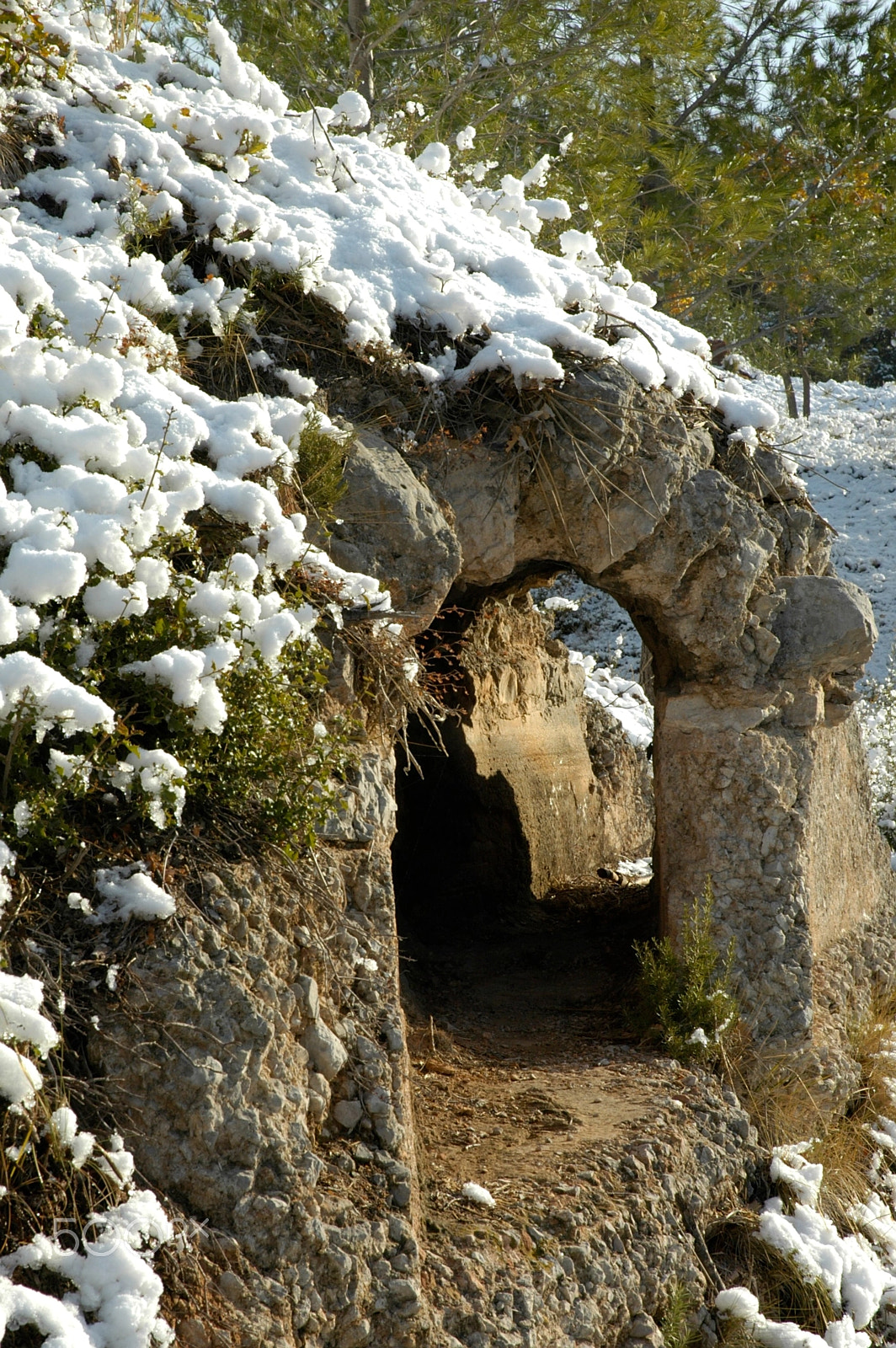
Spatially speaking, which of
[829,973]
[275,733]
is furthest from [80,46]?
[829,973]

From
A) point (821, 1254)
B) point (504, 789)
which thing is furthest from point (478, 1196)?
point (504, 789)

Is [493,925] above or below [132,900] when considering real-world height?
below

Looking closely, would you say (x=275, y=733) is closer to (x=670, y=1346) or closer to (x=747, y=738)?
(x=670, y=1346)

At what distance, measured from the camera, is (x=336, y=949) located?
3027 mm

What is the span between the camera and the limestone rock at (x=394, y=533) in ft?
11.9

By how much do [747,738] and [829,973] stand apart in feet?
4.26

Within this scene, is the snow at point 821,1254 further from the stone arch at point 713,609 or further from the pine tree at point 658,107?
the pine tree at point 658,107

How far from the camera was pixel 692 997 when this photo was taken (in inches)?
175

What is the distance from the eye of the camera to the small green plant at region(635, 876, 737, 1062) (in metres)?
4.42

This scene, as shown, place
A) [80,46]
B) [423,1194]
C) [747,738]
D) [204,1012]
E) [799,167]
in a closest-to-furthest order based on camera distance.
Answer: [204,1012], [423,1194], [80,46], [747,738], [799,167]

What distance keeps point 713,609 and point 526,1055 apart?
6.95ft

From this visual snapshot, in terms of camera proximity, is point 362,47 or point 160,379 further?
point 362,47

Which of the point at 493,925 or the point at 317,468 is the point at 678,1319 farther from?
the point at 493,925

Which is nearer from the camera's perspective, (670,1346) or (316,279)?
(670,1346)
